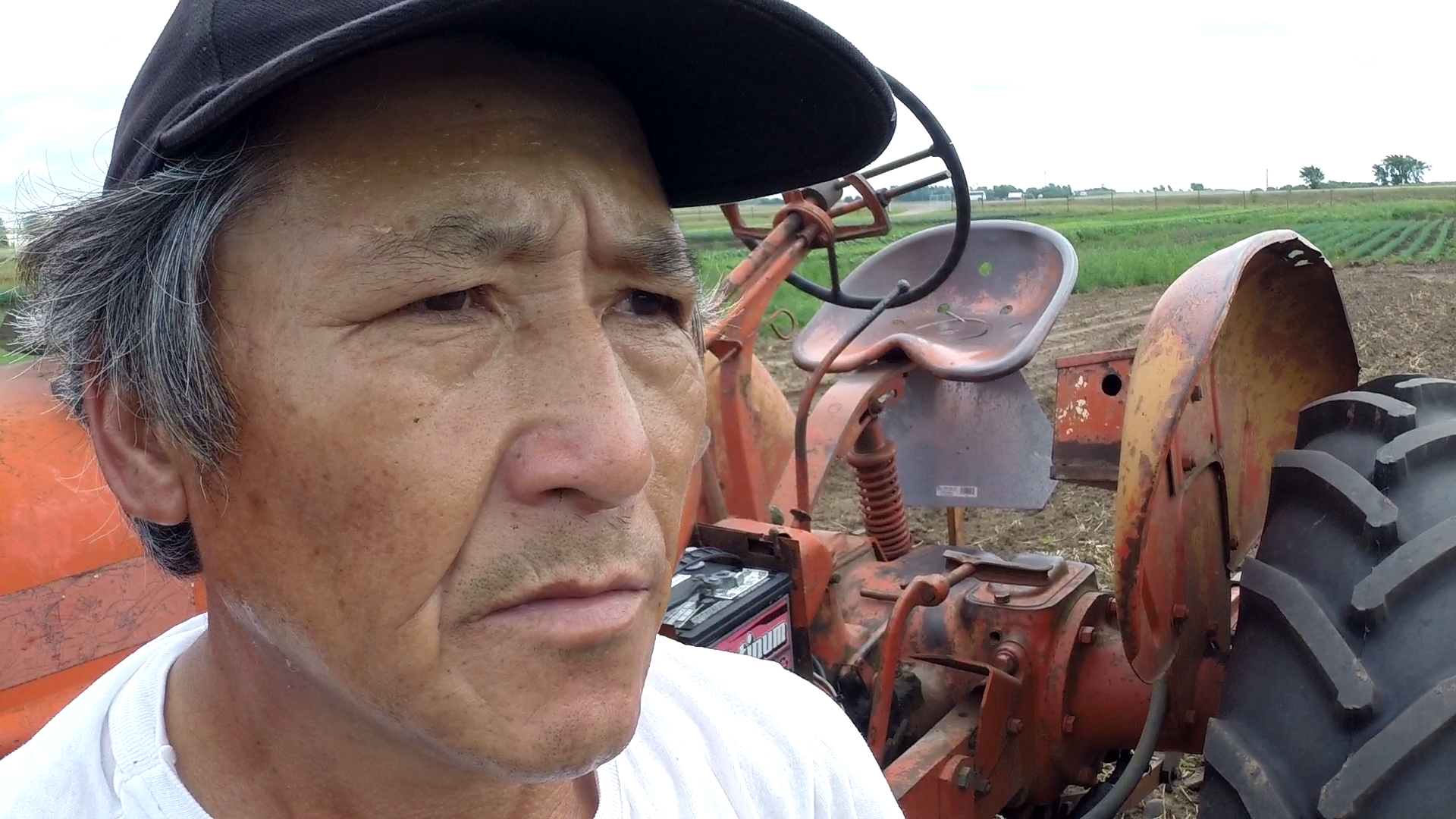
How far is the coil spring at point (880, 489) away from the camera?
3.32 meters

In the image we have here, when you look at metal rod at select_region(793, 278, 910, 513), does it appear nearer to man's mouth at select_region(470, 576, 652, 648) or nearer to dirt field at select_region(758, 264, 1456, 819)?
dirt field at select_region(758, 264, 1456, 819)

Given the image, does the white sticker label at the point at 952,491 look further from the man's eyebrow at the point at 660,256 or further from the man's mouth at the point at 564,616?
the man's mouth at the point at 564,616

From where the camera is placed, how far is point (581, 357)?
1013mm

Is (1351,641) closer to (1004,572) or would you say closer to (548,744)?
(1004,572)

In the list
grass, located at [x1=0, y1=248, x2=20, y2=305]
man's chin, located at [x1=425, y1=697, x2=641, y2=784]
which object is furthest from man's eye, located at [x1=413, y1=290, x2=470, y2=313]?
grass, located at [x1=0, y1=248, x2=20, y2=305]

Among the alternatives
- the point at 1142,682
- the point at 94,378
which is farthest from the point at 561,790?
the point at 1142,682

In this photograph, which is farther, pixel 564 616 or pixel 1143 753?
pixel 1143 753

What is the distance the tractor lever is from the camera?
276 centimetres

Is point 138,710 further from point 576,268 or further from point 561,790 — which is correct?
point 576,268

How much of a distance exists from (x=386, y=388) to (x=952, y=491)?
3.12 m

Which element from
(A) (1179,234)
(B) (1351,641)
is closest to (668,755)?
(B) (1351,641)

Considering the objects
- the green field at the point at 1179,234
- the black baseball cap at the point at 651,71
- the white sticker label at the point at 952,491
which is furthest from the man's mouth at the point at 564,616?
the green field at the point at 1179,234

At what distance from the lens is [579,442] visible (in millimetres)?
968

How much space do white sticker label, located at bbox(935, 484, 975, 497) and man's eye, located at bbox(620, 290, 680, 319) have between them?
277 cm
